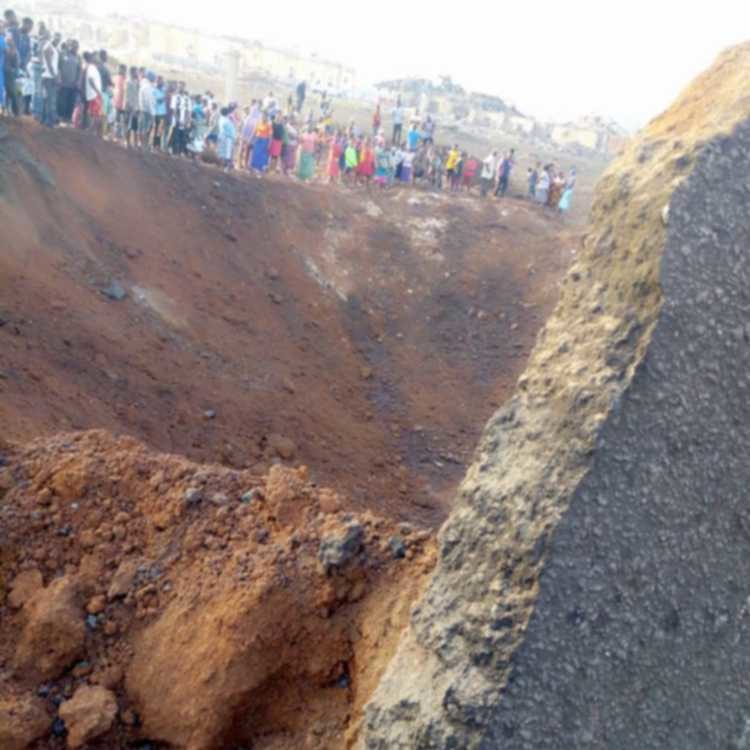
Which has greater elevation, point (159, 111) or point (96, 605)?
point (159, 111)

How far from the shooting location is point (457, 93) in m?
46.3

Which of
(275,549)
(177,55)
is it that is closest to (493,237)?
(275,549)

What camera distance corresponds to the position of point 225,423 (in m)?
9.19

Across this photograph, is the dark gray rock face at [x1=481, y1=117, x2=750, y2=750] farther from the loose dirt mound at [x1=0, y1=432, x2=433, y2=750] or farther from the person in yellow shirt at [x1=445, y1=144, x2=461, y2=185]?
the person in yellow shirt at [x1=445, y1=144, x2=461, y2=185]

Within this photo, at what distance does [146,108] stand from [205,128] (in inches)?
76.7

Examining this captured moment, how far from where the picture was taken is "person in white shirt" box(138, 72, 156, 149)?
13.6 m

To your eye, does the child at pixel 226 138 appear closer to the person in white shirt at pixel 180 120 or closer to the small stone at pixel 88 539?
the person in white shirt at pixel 180 120

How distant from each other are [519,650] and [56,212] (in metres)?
10.3

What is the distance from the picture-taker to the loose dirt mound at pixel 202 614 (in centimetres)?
347

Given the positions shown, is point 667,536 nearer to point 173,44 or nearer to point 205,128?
point 205,128

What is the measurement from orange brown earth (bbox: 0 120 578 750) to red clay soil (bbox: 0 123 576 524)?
0.04 m

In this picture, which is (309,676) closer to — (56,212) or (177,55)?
(56,212)

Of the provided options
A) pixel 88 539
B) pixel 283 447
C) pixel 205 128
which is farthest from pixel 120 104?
pixel 88 539

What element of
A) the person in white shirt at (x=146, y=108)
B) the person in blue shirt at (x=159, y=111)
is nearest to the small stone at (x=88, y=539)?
the person in white shirt at (x=146, y=108)
